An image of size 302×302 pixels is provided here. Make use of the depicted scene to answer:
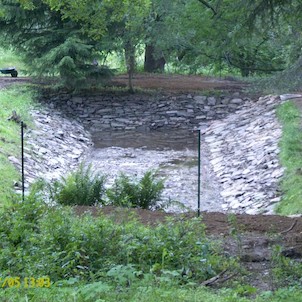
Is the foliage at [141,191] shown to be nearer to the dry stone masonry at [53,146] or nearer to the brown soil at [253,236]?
the brown soil at [253,236]

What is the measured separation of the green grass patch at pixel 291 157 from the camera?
14.1 metres

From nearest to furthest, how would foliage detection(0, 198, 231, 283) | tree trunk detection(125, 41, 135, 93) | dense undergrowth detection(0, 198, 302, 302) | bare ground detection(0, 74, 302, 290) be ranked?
dense undergrowth detection(0, 198, 302, 302), foliage detection(0, 198, 231, 283), bare ground detection(0, 74, 302, 290), tree trunk detection(125, 41, 135, 93)

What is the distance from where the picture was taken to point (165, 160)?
21031mm

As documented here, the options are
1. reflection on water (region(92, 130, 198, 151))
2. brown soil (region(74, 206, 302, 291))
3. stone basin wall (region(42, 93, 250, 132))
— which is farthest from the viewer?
stone basin wall (region(42, 93, 250, 132))

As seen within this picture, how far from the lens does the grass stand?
14.0 m

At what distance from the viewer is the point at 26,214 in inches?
341

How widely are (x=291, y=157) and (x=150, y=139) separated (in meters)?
7.77

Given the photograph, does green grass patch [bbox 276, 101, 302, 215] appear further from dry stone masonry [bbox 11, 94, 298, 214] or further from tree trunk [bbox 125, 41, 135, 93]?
tree trunk [bbox 125, 41, 135, 93]

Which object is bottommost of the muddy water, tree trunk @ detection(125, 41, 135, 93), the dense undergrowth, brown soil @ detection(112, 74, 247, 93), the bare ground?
the muddy water

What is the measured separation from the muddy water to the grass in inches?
90.1

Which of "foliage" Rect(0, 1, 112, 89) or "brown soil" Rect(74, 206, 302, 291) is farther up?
"foliage" Rect(0, 1, 112, 89)

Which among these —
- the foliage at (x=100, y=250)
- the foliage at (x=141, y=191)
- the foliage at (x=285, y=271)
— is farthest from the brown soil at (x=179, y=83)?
the foliage at (x=285, y=271)

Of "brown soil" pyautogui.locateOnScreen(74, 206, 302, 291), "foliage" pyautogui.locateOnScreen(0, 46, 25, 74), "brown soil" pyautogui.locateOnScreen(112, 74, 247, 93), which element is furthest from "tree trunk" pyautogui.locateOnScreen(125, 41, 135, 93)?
"brown soil" pyautogui.locateOnScreen(74, 206, 302, 291)

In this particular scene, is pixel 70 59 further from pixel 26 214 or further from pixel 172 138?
pixel 26 214
